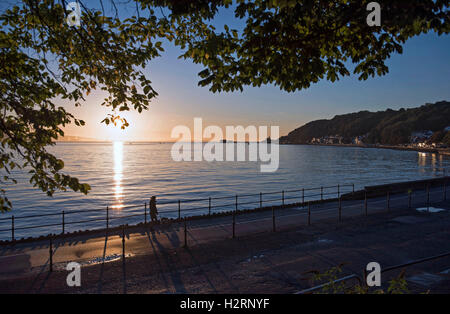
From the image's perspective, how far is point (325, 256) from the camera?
1102 centimetres

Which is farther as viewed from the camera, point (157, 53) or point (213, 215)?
point (213, 215)

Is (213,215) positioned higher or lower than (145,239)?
lower

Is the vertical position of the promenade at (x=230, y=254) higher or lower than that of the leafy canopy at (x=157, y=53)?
lower

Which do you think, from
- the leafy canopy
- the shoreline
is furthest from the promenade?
the leafy canopy

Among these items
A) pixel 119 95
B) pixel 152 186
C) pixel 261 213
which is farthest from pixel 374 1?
pixel 152 186

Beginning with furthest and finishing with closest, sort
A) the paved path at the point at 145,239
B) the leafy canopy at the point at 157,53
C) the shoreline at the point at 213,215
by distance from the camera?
the shoreline at the point at 213,215 < the paved path at the point at 145,239 < the leafy canopy at the point at 157,53

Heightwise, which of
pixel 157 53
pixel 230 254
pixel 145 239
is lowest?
pixel 145 239

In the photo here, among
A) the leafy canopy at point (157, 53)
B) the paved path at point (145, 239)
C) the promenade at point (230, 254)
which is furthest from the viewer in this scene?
the paved path at point (145, 239)

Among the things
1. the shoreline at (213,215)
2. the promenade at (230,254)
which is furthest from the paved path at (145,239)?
the shoreline at (213,215)

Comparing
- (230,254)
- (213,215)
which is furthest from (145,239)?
(213,215)

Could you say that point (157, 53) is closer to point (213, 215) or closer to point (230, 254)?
point (230, 254)

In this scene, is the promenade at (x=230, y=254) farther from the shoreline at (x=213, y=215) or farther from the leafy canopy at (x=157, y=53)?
the leafy canopy at (x=157, y=53)

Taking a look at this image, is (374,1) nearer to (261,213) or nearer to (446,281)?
(446,281)

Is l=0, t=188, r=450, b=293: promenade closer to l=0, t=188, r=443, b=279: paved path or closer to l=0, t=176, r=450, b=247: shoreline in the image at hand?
l=0, t=188, r=443, b=279: paved path
